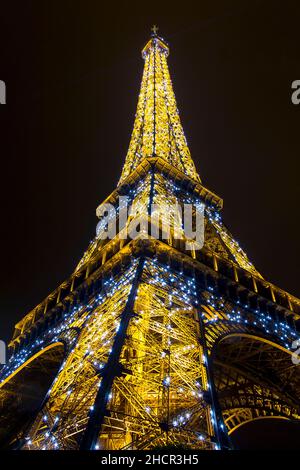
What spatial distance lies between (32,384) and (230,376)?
31.1ft

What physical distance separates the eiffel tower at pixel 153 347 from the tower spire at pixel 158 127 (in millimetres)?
3152

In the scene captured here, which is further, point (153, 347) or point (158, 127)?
point (158, 127)

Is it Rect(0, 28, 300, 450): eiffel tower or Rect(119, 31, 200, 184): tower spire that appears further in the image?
Rect(119, 31, 200, 184): tower spire

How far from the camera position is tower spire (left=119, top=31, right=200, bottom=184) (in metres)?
32.6

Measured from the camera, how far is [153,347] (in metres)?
12.2

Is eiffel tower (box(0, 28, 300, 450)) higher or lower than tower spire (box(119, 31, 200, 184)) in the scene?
lower

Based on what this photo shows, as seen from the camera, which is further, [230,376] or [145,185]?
[145,185]

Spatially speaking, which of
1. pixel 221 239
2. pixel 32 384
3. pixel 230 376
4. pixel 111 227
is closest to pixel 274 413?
pixel 230 376

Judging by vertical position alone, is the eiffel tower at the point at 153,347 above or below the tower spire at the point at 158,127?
below

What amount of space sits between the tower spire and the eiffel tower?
315 centimetres

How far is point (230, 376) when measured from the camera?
867 inches

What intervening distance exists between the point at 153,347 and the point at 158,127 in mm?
25471

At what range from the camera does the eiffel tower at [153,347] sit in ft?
33.6
